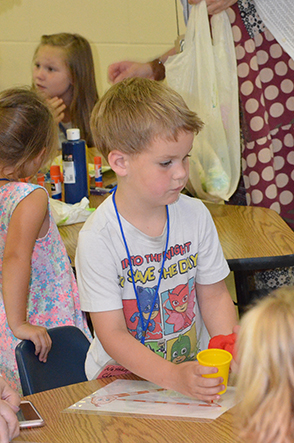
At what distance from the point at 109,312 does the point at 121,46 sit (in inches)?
130

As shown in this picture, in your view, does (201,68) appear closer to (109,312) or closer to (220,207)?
(220,207)

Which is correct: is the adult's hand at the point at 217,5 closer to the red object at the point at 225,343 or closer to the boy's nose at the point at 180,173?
the boy's nose at the point at 180,173

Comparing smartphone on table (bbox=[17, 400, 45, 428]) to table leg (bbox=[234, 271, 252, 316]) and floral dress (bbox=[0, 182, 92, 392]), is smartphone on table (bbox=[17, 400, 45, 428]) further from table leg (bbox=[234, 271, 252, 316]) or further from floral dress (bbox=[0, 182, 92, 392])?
table leg (bbox=[234, 271, 252, 316])

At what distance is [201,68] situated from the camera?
213cm

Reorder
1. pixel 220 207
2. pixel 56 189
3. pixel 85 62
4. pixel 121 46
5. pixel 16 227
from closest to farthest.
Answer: pixel 16 227 → pixel 220 207 → pixel 56 189 → pixel 85 62 → pixel 121 46

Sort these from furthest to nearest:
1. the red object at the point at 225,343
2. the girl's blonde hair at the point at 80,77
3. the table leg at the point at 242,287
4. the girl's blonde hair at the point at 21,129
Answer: the girl's blonde hair at the point at 80,77
the table leg at the point at 242,287
the girl's blonde hair at the point at 21,129
the red object at the point at 225,343

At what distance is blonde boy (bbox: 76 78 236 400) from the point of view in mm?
1169

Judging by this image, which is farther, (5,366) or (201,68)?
(201,68)

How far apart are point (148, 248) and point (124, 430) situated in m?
0.44

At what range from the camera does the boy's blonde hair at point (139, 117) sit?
3.83 feet

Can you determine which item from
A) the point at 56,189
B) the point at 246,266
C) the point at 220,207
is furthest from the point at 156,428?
the point at 56,189

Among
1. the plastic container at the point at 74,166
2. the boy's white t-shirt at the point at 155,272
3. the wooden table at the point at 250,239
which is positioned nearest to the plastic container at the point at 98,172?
the plastic container at the point at 74,166

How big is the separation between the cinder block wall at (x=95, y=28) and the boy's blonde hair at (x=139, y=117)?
2.80 m

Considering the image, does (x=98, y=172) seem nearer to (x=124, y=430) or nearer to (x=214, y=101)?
(x=214, y=101)
